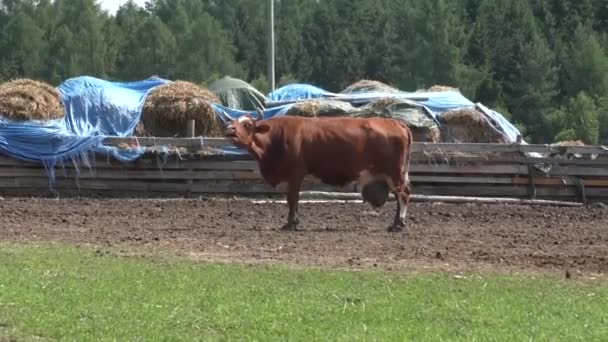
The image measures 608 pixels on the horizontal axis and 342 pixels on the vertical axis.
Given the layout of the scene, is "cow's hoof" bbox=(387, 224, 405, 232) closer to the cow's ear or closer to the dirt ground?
the dirt ground

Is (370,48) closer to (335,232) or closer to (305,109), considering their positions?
(305,109)

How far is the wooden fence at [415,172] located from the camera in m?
22.9

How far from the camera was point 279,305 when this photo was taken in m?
10.8

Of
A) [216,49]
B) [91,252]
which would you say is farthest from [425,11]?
[91,252]

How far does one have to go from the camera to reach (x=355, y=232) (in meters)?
17.8

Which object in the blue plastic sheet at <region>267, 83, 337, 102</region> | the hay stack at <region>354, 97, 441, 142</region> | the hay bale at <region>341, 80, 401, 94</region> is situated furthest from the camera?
the hay bale at <region>341, 80, 401, 94</region>

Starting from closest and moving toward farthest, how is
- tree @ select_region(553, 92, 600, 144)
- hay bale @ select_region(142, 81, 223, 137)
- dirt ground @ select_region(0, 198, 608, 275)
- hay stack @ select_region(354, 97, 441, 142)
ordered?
dirt ground @ select_region(0, 198, 608, 275)
hay stack @ select_region(354, 97, 441, 142)
hay bale @ select_region(142, 81, 223, 137)
tree @ select_region(553, 92, 600, 144)

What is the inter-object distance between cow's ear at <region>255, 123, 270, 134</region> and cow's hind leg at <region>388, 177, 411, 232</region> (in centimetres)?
206

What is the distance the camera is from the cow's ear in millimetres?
18422

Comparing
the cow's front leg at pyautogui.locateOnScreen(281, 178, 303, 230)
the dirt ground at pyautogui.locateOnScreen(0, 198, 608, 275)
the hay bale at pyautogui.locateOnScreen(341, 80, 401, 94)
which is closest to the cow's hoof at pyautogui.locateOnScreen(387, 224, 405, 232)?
the dirt ground at pyautogui.locateOnScreen(0, 198, 608, 275)

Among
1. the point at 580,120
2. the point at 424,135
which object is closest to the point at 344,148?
the point at 424,135

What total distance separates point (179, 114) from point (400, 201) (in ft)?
27.0

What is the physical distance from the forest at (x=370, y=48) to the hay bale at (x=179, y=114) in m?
32.1

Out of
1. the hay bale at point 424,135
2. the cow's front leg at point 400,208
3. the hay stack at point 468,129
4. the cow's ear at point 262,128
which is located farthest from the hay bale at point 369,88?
the cow's ear at point 262,128
